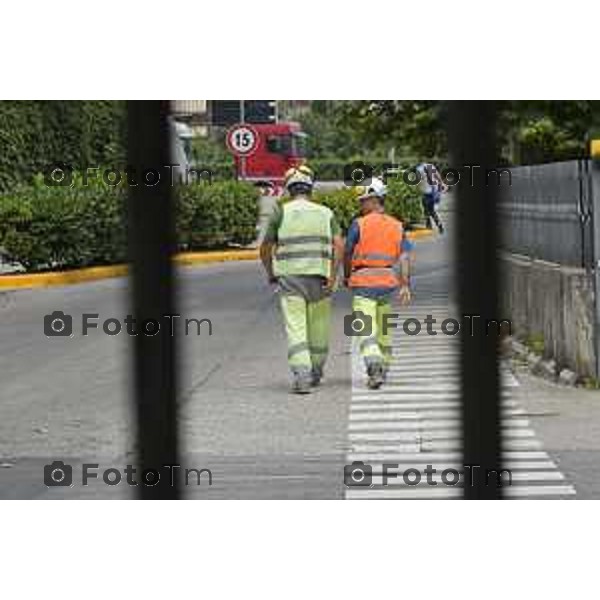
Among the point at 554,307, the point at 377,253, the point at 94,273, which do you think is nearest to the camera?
the point at 94,273

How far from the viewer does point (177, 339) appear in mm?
4805

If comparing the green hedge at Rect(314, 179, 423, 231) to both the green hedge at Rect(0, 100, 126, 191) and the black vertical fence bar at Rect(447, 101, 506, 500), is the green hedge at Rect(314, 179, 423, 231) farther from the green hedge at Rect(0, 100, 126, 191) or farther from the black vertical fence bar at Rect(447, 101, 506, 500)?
the green hedge at Rect(0, 100, 126, 191)

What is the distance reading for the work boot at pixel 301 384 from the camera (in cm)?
511

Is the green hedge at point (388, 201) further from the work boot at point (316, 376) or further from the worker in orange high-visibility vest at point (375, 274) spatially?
the work boot at point (316, 376)

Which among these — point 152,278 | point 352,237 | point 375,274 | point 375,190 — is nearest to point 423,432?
point 375,274

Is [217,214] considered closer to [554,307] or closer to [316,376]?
[316,376]

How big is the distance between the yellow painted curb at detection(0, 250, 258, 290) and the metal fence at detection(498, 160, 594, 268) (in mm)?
767

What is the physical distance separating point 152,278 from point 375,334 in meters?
0.72

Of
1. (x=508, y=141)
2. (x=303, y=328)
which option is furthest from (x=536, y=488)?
(x=508, y=141)

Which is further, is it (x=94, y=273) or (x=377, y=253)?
(x=377, y=253)

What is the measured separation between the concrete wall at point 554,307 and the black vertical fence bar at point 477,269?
6 cm

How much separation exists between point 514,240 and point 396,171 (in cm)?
43

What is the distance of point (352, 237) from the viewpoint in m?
5.17
